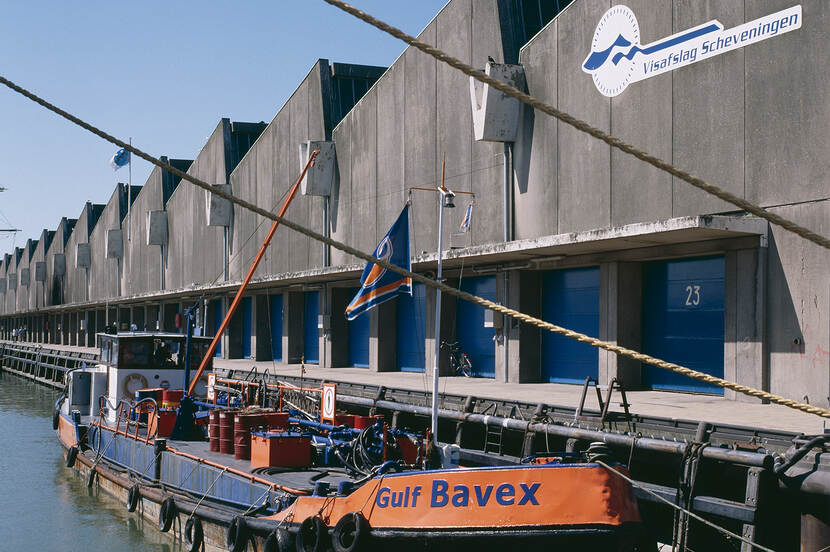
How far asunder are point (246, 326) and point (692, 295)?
114ft

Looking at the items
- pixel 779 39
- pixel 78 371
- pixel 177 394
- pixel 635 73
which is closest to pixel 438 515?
pixel 177 394

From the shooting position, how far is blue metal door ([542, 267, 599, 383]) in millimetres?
26500

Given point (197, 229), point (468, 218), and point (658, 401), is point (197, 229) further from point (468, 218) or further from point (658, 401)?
point (658, 401)

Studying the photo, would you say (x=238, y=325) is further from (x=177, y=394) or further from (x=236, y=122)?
(x=177, y=394)

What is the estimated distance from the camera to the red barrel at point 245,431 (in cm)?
1625

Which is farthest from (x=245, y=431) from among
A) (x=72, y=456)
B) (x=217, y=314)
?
(x=217, y=314)

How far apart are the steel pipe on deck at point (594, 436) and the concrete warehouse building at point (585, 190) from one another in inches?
230

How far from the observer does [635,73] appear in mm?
22812

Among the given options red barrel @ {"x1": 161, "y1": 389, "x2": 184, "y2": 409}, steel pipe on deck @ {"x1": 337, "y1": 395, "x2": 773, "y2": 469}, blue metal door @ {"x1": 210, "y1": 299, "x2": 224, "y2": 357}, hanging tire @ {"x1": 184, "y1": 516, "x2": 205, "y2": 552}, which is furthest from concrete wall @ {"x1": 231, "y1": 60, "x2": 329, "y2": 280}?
hanging tire @ {"x1": 184, "y1": 516, "x2": 205, "y2": 552}

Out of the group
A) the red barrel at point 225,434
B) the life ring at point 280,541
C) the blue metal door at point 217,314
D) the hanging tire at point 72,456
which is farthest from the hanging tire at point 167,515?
the blue metal door at point 217,314

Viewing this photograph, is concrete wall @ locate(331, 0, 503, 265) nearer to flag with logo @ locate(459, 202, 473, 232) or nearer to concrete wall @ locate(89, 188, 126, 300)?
flag with logo @ locate(459, 202, 473, 232)

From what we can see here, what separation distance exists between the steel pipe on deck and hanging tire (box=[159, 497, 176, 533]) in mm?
6422

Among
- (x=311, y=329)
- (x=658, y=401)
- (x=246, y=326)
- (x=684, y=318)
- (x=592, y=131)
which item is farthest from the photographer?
(x=246, y=326)

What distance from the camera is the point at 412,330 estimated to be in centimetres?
3591
